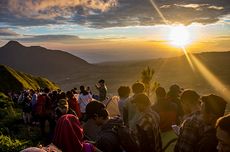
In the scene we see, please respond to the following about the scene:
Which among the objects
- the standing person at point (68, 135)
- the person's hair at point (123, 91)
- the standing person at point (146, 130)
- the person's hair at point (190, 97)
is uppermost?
the person's hair at point (190, 97)

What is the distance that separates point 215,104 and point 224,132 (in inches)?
49.5

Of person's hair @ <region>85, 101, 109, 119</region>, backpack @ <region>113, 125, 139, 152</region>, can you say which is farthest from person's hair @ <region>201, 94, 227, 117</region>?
person's hair @ <region>85, 101, 109, 119</region>

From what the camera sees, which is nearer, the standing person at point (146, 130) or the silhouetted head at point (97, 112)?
the silhouetted head at point (97, 112)

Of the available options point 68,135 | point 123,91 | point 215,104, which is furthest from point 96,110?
point 123,91

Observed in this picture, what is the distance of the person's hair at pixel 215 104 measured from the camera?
584 centimetres

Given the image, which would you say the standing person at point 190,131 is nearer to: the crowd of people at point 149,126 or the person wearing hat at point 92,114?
the crowd of people at point 149,126

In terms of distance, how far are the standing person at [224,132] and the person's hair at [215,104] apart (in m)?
1.15

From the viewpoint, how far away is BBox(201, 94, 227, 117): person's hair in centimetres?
584

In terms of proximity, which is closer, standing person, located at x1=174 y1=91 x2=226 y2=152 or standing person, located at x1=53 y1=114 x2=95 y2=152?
standing person, located at x1=53 y1=114 x2=95 y2=152

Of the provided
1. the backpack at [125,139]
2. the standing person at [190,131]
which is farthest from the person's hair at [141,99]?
the backpack at [125,139]

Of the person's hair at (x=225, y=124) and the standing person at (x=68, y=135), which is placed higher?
the person's hair at (x=225, y=124)

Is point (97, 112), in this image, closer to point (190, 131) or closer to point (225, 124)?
point (190, 131)

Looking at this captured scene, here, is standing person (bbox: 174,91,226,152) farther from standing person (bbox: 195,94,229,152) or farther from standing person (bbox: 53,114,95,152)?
standing person (bbox: 53,114,95,152)

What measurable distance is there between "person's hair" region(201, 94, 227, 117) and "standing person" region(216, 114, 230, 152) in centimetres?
115
